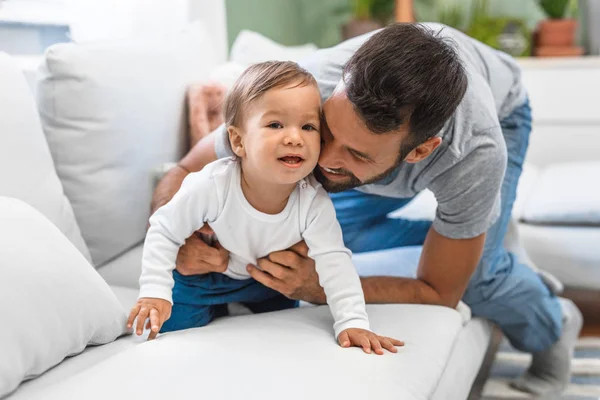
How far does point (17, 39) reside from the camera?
82.0 inches

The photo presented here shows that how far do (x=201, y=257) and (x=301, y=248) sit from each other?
181 millimetres

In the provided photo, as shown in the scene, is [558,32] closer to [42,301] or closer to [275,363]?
[275,363]

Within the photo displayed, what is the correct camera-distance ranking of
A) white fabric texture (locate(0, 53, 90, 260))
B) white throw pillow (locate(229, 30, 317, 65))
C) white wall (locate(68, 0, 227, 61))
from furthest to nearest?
white throw pillow (locate(229, 30, 317, 65)) < white wall (locate(68, 0, 227, 61)) < white fabric texture (locate(0, 53, 90, 260))

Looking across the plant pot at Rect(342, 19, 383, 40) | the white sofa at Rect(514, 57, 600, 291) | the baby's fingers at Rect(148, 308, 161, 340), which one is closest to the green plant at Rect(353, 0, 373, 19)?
the plant pot at Rect(342, 19, 383, 40)

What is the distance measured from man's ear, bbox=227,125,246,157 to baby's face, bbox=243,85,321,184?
0.04m

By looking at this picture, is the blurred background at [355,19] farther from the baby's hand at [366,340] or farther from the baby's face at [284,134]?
the baby's hand at [366,340]

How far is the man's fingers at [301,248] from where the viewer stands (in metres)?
1.29

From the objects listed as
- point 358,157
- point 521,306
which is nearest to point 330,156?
point 358,157

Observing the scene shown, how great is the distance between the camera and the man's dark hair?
1114 mm

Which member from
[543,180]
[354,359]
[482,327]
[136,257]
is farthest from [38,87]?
[543,180]

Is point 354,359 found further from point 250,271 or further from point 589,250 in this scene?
point 589,250

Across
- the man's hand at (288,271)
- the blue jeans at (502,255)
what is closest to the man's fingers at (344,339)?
the man's hand at (288,271)

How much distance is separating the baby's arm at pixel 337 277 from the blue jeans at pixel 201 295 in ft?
0.63

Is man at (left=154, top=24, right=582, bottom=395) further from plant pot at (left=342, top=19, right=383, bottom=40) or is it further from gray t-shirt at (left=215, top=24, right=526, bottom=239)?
plant pot at (left=342, top=19, right=383, bottom=40)
